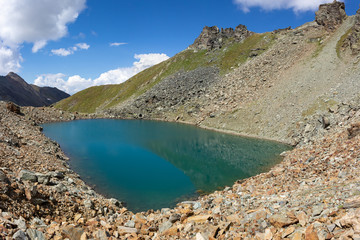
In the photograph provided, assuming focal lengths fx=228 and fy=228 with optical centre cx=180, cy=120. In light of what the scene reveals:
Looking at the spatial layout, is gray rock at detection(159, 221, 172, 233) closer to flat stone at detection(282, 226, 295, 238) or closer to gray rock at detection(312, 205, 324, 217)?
flat stone at detection(282, 226, 295, 238)

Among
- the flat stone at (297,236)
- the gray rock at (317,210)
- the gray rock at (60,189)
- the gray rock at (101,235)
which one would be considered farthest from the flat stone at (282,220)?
the gray rock at (60,189)

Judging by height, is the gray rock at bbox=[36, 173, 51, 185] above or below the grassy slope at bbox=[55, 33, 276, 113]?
below

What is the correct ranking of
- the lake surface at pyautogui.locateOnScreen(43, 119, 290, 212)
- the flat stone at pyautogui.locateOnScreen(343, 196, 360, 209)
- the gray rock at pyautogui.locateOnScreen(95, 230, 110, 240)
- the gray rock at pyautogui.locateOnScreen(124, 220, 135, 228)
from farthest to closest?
1. the lake surface at pyautogui.locateOnScreen(43, 119, 290, 212)
2. the gray rock at pyautogui.locateOnScreen(124, 220, 135, 228)
3. the gray rock at pyautogui.locateOnScreen(95, 230, 110, 240)
4. the flat stone at pyautogui.locateOnScreen(343, 196, 360, 209)

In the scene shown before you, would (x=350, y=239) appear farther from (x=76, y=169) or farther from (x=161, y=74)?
(x=161, y=74)

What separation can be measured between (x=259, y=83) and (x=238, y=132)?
24.4 metres

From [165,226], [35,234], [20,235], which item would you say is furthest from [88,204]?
[20,235]

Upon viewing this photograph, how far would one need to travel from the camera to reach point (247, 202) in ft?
57.1

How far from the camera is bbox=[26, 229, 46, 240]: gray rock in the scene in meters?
11.1

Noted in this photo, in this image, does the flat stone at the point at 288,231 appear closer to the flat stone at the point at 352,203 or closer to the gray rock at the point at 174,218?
the flat stone at the point at 352,203

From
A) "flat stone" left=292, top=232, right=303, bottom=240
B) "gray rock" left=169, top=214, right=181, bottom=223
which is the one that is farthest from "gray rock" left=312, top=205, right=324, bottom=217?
"gray rock" left=169, top=214, right=181, bottom=223

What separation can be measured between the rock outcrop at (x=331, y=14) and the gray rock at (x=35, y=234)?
106m

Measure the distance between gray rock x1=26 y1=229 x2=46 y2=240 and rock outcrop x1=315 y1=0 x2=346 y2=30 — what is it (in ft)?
349

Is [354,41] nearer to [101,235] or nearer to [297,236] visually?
[297,236]

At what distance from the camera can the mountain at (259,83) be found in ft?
175
